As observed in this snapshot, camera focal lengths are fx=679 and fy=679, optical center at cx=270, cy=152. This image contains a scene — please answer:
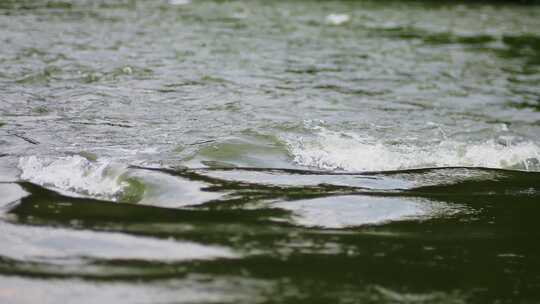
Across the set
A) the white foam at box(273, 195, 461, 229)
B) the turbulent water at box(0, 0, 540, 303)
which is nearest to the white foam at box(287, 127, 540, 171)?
the turbulent water at box(0, 0, 540, 303)

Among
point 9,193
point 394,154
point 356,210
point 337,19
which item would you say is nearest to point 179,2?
point 337,19

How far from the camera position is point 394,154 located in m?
5.06

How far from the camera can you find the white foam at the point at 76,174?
3857 mm

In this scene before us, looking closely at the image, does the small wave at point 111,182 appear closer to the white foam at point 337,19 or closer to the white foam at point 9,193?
the white foam at point 9,193

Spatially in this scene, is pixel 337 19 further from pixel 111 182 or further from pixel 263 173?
pixel 111 182

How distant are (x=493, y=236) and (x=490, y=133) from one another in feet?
10.2

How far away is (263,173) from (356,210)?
34.9 inches

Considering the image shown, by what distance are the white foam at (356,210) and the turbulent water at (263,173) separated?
0.6 inches

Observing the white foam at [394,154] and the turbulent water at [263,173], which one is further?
the white foam at [394,154]

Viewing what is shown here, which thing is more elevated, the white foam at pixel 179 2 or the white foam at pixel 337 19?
the white foam at pixel 179 2

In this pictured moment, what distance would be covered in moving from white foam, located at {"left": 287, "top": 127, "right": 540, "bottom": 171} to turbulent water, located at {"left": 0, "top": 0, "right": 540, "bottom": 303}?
24 mm

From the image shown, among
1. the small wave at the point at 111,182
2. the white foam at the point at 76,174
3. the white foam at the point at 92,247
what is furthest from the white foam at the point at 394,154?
the white foam at the point at 92,247

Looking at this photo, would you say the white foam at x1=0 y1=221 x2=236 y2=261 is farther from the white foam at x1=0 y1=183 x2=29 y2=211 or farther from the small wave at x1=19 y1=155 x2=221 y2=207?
the small wave at x1=19 y1=155 x2=221 y2=207

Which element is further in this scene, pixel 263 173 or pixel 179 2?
A: pixel 179 2
